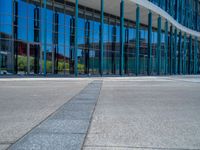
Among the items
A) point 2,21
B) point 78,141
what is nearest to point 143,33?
point 2,21

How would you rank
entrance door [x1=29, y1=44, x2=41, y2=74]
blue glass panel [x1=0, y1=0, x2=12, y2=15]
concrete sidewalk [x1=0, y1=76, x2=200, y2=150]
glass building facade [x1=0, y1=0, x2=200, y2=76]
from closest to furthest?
1. concrete sidewalk [x1=0, y1=76, x2=200, y2=150]
2. blue glass panel [x1=0, y1=0, x2=12, y2=15]
3. glass building facade [x1=0, y1=0, x2=200, y2=76]
4. entrance door [x1=29, y1=44, x2=41, y2=74]

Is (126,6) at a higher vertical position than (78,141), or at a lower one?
higher

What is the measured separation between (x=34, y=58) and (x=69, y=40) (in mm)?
5347

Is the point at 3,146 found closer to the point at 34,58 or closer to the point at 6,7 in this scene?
the point at 6,7

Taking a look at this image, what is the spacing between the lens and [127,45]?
4184 cm

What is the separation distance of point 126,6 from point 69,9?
633 centimetres

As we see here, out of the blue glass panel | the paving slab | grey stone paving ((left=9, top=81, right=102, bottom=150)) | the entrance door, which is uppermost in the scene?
the blue glass panel

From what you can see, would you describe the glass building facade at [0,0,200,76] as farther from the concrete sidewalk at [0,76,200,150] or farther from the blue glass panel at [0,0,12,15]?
the concrete sidewalk at [0,76,200,150]

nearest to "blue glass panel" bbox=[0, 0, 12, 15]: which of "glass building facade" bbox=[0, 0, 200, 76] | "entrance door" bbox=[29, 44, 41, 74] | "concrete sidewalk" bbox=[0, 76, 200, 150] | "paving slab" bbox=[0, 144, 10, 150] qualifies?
"glass building facade" bbox=[0, 0, 200, 76]

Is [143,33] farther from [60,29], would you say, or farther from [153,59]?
[60,29]

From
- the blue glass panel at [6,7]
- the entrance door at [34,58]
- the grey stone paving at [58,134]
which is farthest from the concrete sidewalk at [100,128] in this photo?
the entrance door at [34,58]

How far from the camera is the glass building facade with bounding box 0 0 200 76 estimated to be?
91.2 feet

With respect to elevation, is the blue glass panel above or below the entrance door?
above

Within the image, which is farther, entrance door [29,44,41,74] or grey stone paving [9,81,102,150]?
entrance door [29,44,41,74]
